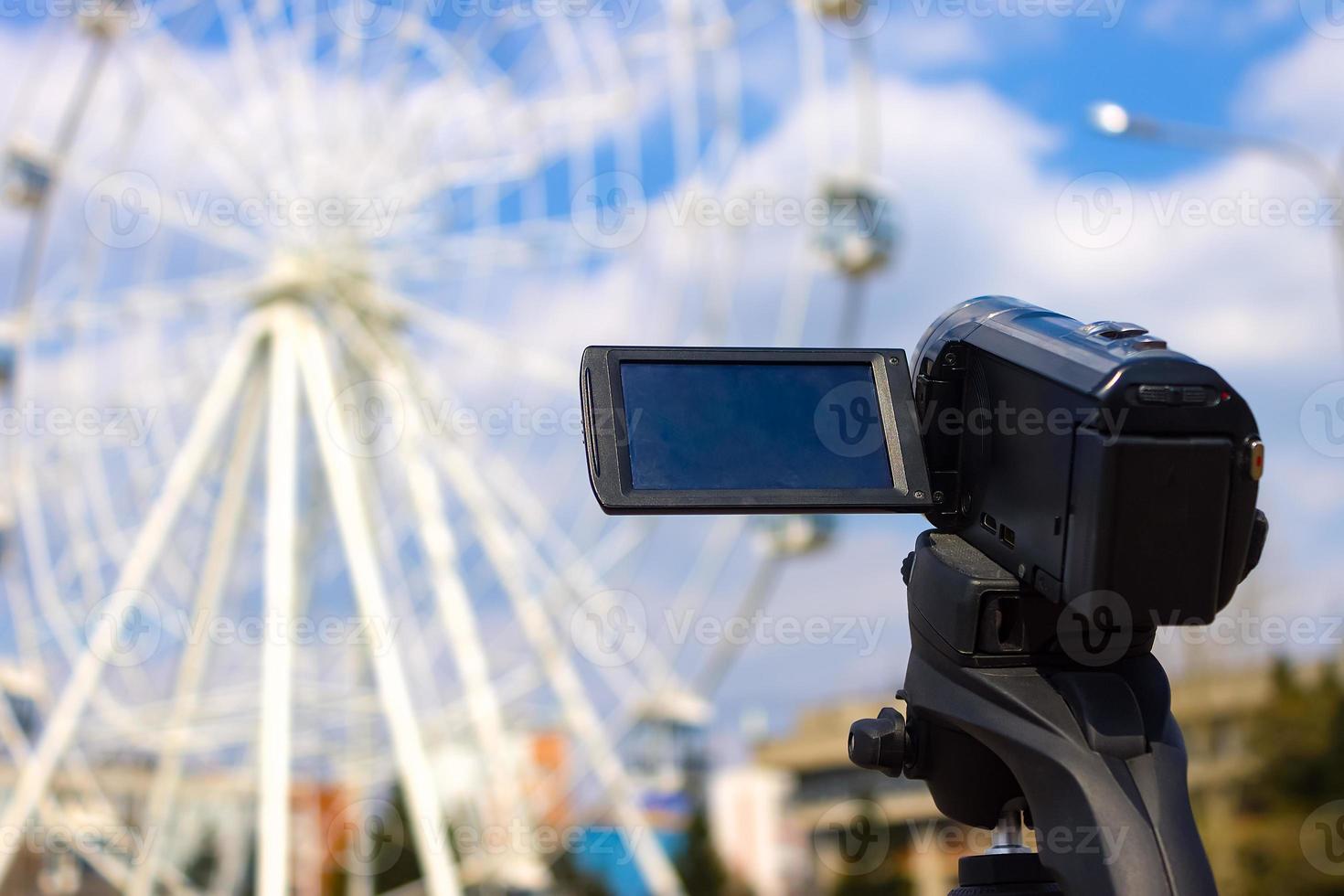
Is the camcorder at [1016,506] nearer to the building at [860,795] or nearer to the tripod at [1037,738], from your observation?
the tripod at [1037,738]

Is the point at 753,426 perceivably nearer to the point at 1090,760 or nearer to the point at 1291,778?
the point at 1090,760

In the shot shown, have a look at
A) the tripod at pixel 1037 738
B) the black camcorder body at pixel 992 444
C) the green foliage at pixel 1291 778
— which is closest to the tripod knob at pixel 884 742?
the tripod at pixel 1037 738

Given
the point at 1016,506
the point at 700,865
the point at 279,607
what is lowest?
the point at 700,865

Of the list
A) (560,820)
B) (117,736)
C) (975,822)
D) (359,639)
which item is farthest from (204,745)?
(975,822)

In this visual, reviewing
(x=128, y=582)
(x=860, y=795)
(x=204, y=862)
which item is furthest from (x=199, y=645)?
(x=204, y=862)

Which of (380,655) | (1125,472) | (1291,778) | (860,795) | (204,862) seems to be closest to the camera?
(1125,472)

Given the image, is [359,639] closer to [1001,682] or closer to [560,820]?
[560,820]

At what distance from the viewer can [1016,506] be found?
122 centimetres

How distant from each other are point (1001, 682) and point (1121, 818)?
15 centimetres

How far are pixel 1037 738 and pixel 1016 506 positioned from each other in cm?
19

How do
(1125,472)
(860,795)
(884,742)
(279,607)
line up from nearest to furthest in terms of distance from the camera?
1. (1125,472)
2. (884,742)
3. (279,607)
4. (860,795)

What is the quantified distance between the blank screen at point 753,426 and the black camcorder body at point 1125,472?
150 mm

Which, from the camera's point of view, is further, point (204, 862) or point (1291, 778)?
point (204, 862)

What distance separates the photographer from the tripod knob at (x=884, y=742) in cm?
132
